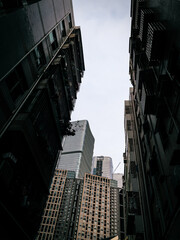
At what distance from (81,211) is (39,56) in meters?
117

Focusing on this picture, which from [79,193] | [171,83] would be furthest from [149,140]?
[79,193]

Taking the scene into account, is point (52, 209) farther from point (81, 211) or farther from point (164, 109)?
point (164, 109)

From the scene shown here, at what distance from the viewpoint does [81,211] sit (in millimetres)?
106812

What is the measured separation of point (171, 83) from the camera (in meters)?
8.73

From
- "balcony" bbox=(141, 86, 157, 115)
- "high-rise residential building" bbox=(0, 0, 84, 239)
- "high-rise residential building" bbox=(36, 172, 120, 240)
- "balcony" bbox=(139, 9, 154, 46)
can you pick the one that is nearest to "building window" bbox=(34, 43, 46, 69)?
"high-rise residential building" bbox=(0, 0, 84, 239)

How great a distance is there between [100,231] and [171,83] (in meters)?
121

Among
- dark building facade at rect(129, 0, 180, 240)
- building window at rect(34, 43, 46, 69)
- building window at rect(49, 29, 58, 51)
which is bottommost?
dark building facade at rect(129, 0, 180, 240)

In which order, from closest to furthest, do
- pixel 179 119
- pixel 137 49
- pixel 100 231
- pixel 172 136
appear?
pixel 179 119, pixel 172 136, pixel 137 49, pixel 100 231

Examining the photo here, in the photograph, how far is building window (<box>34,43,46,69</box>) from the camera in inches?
557

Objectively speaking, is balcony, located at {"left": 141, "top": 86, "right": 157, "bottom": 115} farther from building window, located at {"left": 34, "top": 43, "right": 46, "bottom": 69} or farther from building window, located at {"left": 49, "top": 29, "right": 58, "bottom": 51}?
building window, located at {"left": 49, "top": 29, "right": 58, "bottom": 51}

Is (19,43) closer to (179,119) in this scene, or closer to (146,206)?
(179,119)

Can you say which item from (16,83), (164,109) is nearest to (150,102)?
(164,109)

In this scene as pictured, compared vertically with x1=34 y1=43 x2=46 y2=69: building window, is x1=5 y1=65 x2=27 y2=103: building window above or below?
below

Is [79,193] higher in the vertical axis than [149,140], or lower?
higher
